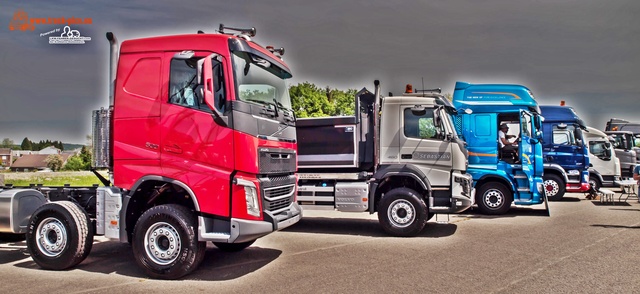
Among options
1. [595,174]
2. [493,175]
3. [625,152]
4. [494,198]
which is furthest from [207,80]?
[625,152]

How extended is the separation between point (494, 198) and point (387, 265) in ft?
25.2

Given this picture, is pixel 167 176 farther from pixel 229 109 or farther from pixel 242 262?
pixel 242 262

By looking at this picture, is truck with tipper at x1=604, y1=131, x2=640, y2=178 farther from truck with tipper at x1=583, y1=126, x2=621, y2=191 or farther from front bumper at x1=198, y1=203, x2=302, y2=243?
front bumper at x1=198, y1=203, x2=302, y2=243

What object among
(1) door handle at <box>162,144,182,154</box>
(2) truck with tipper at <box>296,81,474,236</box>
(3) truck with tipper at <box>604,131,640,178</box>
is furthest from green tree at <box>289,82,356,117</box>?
(1) door handle at <box>162,144,182,154</box>

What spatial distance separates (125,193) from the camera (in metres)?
6.94

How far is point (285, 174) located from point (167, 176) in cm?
180

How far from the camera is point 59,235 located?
717 centimetres

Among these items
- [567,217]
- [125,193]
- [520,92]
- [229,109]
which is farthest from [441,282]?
[520,92]

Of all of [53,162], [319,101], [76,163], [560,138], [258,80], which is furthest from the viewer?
[319,101]

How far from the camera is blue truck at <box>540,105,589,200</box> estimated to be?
59.3ft

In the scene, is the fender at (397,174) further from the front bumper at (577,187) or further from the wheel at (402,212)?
the front bumper at (577,187)

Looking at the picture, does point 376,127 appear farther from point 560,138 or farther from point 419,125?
point 560,138

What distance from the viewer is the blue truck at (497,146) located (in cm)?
1391

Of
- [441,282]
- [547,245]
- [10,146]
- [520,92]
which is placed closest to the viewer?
[441,282]
